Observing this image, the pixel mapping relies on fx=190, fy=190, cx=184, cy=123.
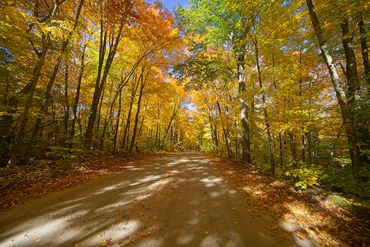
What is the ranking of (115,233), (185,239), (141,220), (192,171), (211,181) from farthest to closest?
(192,171)
(211,181)
(141,220)
(115,233)
(185,239)

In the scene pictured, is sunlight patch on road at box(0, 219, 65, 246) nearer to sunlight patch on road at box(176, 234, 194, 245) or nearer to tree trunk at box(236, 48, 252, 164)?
sunlight patch on road at box(176, 234, 194, 245)

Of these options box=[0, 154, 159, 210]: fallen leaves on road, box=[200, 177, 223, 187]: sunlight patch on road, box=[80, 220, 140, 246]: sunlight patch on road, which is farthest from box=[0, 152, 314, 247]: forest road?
box=[200, 177, 223, 187]: sunlight patch on road

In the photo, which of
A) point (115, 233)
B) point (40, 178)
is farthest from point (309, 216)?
point (40, 178)

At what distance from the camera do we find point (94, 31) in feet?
44.2

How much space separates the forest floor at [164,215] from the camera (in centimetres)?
356

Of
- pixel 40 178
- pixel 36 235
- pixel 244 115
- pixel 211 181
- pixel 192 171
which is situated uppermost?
pixel 244 115

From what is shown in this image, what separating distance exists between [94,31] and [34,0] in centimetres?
440

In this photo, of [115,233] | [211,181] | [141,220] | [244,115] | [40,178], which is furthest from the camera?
[244,115]

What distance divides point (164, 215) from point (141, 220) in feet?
1.81

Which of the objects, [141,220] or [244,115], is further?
A: [244,115]

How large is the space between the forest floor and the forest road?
0.02 m

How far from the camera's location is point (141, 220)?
13.7ft

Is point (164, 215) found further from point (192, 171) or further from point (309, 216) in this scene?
point (192, 171)

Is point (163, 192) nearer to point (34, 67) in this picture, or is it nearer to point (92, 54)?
point (34, 67)
